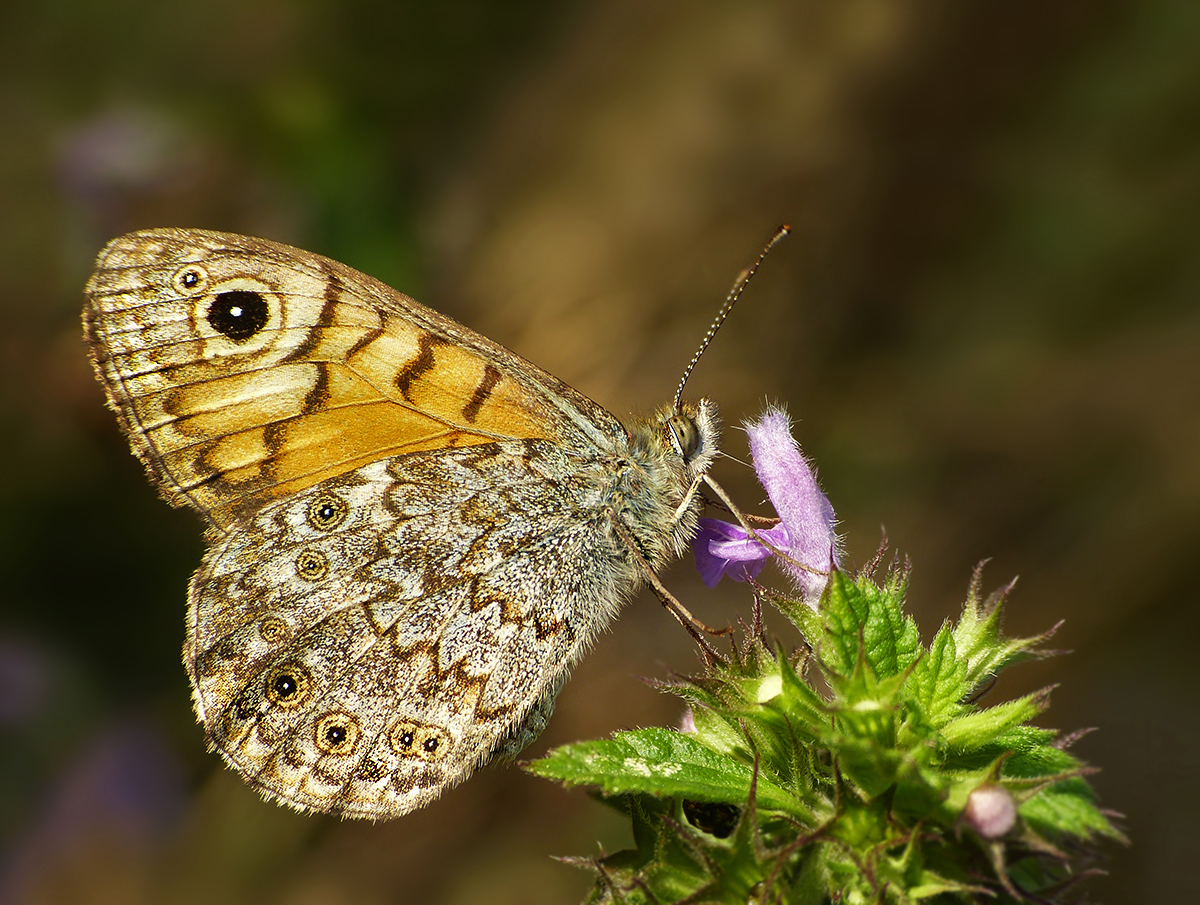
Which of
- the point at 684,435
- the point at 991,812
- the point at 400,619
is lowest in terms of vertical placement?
the point at 991,812

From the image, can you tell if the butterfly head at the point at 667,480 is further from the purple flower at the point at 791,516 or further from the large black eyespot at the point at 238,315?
the large black eyespot at the point at 238,315

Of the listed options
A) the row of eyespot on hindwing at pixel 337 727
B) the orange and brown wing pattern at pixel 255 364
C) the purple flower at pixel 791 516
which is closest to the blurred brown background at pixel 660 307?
the orange and brown wing pattern at pixel 255 364

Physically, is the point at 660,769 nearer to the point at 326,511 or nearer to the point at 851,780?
the point at 851,780

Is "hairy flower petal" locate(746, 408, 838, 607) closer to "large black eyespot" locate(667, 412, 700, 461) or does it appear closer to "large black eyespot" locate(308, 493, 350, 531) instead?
"large black eyespot" locate(667, 412, 700, 461)

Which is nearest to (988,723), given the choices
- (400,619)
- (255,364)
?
(400,619)

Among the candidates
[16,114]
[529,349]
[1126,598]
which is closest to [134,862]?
[529,349]

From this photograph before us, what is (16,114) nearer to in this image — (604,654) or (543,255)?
(543,255)
